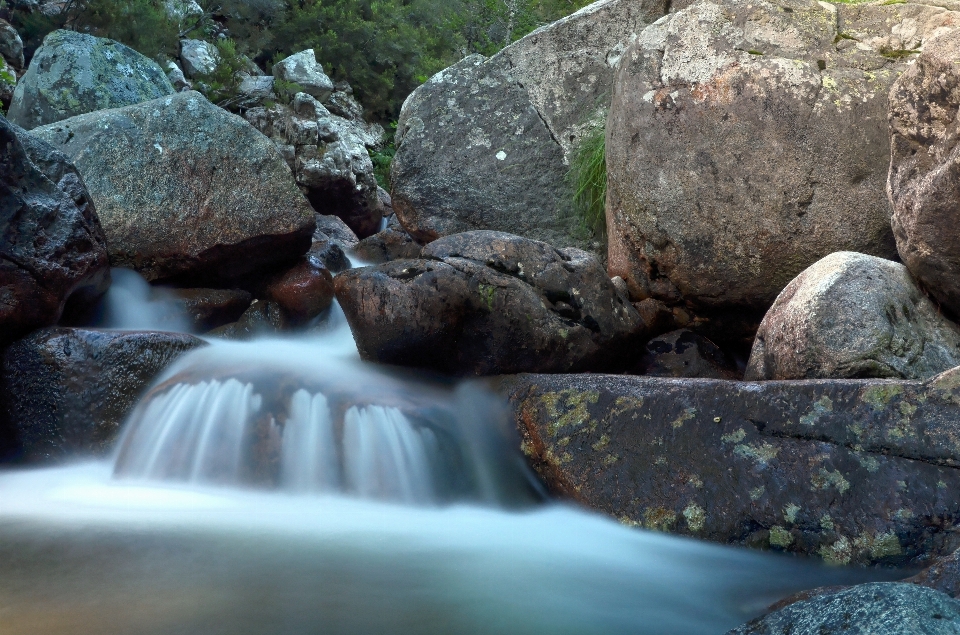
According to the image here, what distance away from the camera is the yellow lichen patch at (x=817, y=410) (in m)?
3.15

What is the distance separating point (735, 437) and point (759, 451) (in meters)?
0.11

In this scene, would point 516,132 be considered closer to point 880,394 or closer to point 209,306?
point 209,306

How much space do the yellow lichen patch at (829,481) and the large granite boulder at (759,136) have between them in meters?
2.12

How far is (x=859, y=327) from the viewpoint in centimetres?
371

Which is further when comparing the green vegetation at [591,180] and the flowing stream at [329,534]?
the green vegetation at [591,180]

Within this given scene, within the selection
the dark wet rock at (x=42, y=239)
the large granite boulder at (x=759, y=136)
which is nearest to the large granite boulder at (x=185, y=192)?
the dark wet rock at (x=42, y=239)

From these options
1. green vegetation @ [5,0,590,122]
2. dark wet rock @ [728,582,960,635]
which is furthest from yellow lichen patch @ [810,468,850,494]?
green vegetation @ [5,0,590,122]

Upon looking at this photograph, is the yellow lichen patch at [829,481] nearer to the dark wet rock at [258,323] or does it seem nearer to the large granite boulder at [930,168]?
the large granite boulder at [930,168]

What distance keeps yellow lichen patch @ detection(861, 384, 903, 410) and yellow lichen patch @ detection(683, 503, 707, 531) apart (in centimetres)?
79

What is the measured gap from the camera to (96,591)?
8.56 ft

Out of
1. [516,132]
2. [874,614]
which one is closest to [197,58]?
[516,132]

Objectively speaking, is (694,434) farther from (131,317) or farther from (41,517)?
(131,317)

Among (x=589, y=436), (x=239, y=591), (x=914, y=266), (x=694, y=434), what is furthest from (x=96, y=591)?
(x=914, y=266)

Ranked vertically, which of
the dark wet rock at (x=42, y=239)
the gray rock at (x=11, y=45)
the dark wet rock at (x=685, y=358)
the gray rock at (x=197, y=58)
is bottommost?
the dark wet rock at (x=685, y=358)
